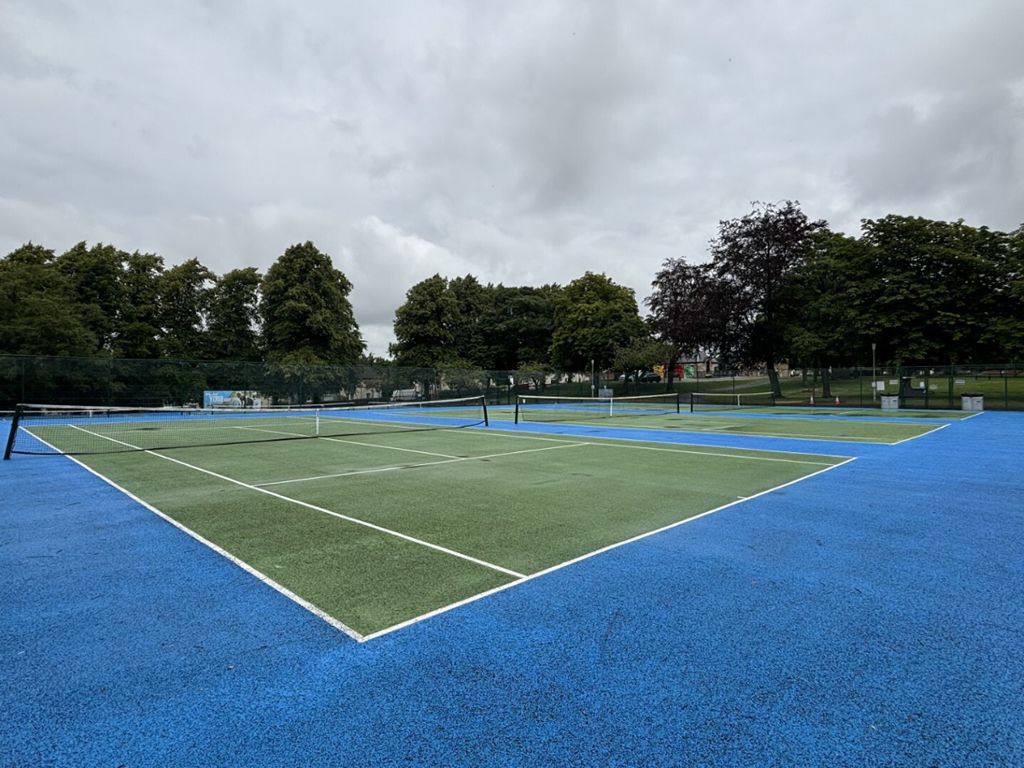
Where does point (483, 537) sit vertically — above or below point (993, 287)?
below

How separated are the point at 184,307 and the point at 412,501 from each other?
51792 mm

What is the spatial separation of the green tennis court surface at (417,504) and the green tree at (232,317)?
1632 inches

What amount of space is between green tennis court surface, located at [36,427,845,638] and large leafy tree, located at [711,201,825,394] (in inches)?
1205

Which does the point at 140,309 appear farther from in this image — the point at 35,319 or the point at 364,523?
the point at 364,523

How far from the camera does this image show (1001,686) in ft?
9.73

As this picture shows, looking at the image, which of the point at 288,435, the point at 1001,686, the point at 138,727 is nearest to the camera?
the point at 138,727

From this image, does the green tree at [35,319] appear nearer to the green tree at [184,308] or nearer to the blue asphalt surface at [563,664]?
the green tree at [184,308]

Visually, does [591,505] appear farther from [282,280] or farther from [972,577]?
[282,280]

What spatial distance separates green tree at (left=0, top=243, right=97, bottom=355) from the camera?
1283 inches

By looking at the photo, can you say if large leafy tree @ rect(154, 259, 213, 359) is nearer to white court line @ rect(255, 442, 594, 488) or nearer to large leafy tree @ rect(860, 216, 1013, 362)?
white court line @ rect(255, 442, 594, 488)

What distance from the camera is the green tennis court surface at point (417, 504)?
4691 mm

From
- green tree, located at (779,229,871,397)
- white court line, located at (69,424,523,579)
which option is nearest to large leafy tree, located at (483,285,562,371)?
green tree, located at (779,229,871,397)

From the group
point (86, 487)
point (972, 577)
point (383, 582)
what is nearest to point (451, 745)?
point (383, 582)

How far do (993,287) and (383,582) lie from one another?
144 ft
